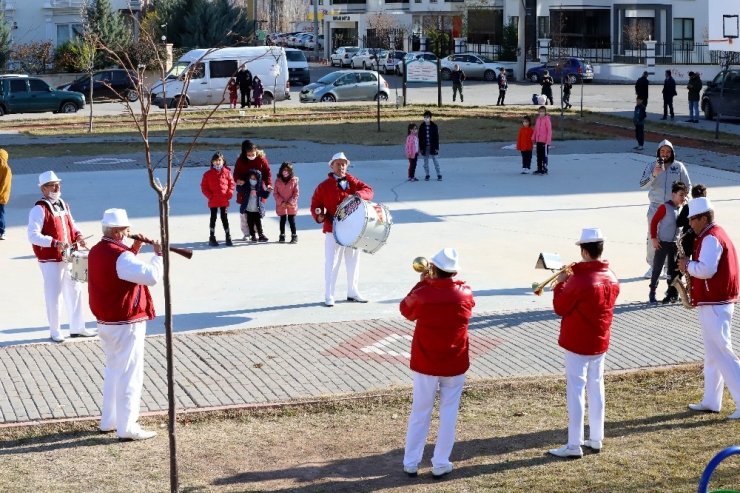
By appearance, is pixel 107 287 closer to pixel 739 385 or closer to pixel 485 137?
pixel 739 385

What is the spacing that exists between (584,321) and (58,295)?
21.1 feet

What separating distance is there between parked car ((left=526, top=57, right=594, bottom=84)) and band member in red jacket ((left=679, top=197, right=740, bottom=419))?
143 feet

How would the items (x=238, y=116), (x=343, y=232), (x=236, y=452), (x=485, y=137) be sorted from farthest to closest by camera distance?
(x=238, y=116), (x=485, y=137), (x=343, y=232), (x=236, y=452)

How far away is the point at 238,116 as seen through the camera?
4141cm

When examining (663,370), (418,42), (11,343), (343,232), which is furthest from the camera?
(418,42)

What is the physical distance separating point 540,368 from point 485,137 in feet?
75.0

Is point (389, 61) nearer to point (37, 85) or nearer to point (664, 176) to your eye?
point (37, 85)

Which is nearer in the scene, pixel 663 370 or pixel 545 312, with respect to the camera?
pixel 663 370

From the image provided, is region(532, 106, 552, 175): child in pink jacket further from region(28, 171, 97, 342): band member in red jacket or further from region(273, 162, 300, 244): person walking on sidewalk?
region(28, 171, 97, 342): band member in red jacket

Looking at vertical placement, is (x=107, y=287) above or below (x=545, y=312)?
above

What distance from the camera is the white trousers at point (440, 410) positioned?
357 inches

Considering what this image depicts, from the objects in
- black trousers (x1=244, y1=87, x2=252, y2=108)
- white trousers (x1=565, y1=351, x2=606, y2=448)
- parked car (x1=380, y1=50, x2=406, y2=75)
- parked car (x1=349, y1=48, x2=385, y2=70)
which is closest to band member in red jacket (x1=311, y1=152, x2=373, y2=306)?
white trousers (x1=565, y1=351, x2=606, y2=448)

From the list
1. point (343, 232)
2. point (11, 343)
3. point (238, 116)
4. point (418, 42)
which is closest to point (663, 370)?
point (343, 232)

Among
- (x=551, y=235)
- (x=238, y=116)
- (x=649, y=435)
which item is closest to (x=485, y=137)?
(x=238, y=116)
